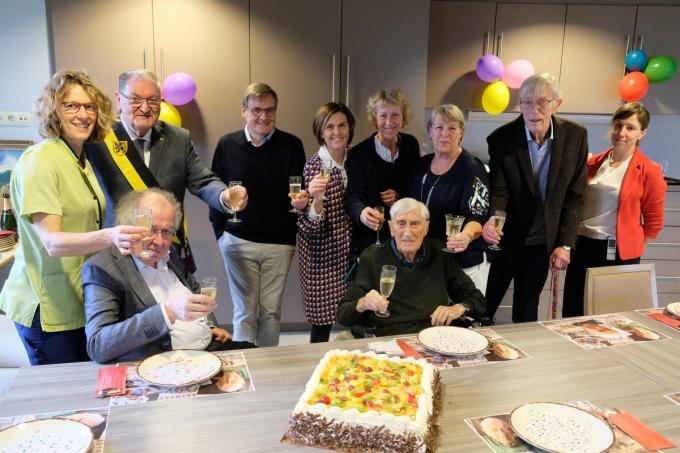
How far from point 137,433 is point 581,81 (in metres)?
4.52

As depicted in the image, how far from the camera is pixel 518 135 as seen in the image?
9.41ft

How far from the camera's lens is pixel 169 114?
3.52 meters

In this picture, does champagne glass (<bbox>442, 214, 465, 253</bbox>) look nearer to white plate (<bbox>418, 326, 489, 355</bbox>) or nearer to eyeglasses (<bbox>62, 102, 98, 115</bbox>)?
white plate (<bbox>418, 326, 489, 355</bbox>)

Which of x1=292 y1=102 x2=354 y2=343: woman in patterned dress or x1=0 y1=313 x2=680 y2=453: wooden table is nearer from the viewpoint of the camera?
x1=0 y1=313 x2=680 y2=453: wooden table

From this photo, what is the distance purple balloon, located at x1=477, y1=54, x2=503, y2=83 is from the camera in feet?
13.8

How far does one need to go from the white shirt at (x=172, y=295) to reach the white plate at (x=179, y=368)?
8.6 inches

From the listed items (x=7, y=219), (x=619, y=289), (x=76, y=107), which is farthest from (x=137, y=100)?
(x=619, y=289)

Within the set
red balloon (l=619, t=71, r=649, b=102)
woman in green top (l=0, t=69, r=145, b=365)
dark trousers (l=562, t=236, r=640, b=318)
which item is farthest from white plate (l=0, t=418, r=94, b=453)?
red balloon (l=619, t=71, r=649, b=102)

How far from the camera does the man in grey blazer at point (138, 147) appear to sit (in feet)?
7.69

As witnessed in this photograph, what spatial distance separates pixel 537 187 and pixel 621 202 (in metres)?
0.53

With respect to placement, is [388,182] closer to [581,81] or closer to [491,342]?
[491,342]

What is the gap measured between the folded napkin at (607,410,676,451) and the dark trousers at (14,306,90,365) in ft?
6.30

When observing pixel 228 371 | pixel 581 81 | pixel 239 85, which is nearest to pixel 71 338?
pixel 228 371

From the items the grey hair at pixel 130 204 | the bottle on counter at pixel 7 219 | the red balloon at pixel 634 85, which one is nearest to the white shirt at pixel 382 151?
the grey hair at pixel 130 204
